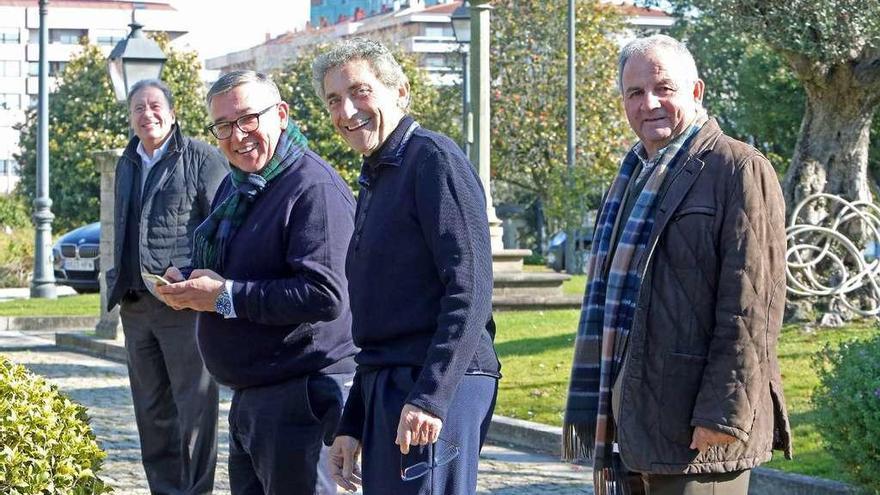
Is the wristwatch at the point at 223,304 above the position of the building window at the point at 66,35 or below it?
below

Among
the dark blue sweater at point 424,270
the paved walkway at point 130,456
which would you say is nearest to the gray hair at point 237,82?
the dark blue sweater at point 424,270

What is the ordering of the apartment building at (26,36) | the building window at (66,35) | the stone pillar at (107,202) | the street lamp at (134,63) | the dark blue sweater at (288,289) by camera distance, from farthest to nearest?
the building window at (66,35) → the apartment building at (26,36) → the stone pillar at (107,202) → the street lamp at (134,63) → the dark blue sweater at (288,289)

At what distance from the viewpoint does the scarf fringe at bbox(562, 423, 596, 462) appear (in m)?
4.29

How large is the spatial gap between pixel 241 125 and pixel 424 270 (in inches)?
44.3

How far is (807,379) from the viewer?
1041cm

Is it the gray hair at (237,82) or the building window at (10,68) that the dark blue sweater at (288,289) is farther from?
the building window at (10,68)

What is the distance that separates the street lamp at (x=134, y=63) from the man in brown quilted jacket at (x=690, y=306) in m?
11.7

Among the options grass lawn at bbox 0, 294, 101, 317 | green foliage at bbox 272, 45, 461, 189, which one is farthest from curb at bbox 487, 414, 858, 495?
green foliage at bbox 272, 45, 461, 189

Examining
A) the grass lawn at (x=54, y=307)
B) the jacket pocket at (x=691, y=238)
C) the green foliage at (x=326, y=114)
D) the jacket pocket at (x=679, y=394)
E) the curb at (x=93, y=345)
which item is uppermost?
the green foliage at (x=326, y=114)

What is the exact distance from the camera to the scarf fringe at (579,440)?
4.29 m

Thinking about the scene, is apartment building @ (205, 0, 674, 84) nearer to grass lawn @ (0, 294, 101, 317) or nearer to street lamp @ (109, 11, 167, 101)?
grass lawn @ (0, 294, 101, 317)

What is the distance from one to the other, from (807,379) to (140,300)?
17.2ft

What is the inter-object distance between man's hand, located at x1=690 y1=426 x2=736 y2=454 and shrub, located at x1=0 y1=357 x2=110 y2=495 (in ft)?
6.95

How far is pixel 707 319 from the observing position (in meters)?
3.90
